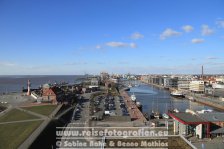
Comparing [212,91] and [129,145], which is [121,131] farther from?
[212,91]

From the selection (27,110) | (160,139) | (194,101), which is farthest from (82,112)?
(194,101)

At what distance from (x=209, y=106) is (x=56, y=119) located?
29930 millimetres

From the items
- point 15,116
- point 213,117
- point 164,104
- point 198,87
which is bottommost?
point 164,104

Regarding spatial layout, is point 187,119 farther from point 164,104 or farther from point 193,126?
point 164,104

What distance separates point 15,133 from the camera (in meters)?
19.0

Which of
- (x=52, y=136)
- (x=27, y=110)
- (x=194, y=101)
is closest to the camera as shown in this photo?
(x=52, y=136)

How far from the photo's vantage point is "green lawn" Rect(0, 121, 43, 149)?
1669 cm

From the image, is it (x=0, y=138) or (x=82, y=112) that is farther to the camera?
(x=82, y=112)

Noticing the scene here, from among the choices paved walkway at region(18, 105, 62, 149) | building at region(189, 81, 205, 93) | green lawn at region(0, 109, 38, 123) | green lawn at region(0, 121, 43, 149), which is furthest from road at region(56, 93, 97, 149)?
building at region(189, 81, 205, 93)

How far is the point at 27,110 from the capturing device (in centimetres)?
2852

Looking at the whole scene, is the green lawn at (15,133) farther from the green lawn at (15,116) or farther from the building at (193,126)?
the building at (193,126)

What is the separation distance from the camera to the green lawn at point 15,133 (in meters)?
16.7

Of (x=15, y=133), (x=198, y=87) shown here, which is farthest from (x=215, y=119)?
(x=198, y=87)

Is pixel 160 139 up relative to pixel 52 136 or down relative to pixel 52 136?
up
